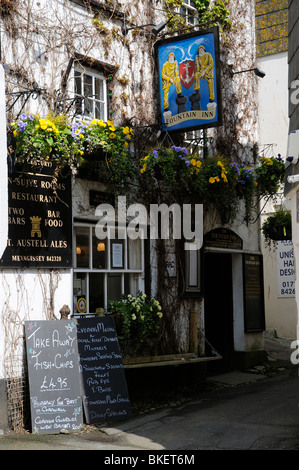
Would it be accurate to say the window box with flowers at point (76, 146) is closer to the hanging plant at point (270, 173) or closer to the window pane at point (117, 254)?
the window pane at point (117, 254)

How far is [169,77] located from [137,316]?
3.71 m

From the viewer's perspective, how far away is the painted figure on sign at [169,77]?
33.6ft

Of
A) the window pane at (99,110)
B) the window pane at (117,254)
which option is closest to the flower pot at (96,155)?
the window pane at (99,110)

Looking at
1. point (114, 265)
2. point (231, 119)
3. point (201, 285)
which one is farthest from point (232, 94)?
point (114, 265)

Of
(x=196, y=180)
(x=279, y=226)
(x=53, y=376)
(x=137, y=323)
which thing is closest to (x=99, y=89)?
(x=196, y=180)

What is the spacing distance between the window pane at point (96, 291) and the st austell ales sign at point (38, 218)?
0.75 meters

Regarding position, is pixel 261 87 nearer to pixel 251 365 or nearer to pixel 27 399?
pixel 251 365

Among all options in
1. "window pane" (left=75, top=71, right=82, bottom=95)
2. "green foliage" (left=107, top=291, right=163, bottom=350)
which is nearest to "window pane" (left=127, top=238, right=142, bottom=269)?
"green foliage" (left=107, top=291, right=163, bottom=350)

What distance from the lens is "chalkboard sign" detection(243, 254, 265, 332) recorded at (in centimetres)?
1309

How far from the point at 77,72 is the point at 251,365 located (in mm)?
6630

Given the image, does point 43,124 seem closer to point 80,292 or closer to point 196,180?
point 80,292

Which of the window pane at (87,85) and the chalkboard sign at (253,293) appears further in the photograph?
the chalkboard sign at (253,293)

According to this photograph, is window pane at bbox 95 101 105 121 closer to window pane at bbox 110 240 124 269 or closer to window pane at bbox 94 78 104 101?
window pane at bbox 94 78 104 101
